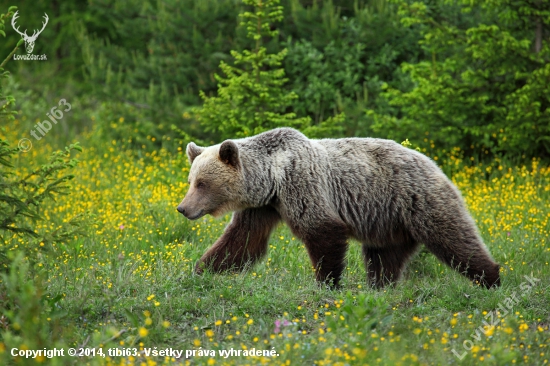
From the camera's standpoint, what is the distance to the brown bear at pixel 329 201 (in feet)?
20.1

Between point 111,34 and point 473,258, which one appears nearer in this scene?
point 473,258

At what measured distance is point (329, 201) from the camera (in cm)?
627

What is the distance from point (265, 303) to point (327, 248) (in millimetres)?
864

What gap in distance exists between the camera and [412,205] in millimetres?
6293

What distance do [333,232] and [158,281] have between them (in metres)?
1.60

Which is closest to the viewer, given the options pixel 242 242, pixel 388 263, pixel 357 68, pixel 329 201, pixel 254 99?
pixel 329 201

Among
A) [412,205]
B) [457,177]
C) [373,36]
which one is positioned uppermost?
[373,36]

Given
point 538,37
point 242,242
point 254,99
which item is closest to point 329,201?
point 242,242

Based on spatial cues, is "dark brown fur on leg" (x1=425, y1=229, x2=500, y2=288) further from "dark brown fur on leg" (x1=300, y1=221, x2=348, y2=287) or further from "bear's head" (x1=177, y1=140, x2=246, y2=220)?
"bear's head" (x1=177, y1=140, x2=246, y2=220)

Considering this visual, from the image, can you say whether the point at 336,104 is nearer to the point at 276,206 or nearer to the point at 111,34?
the point at 276,206

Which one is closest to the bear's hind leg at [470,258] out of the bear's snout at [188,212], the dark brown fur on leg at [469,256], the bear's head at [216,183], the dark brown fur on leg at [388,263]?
the dark brown fur on leg at [469,256]

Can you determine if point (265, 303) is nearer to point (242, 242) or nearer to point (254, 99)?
point (242, 242)

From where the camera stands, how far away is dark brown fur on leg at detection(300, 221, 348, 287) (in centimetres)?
601

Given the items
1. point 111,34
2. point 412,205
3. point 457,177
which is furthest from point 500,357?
point 111,34
